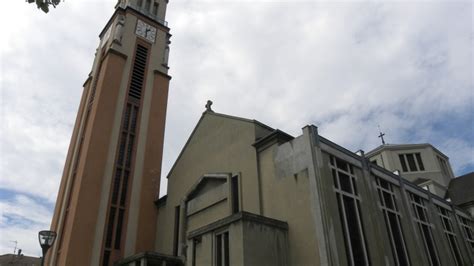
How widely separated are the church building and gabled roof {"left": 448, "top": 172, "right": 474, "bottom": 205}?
13.3 feet

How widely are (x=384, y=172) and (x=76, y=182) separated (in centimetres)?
1764

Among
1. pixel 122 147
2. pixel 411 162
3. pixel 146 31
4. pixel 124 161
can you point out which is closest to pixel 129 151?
pixel 122 147

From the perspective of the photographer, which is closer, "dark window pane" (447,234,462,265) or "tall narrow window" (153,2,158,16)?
"dark window pane" (447,234,462,265)

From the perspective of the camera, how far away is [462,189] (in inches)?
1335

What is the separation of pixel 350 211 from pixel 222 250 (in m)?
5.80

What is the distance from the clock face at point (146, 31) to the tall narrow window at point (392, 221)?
20265 millimetres

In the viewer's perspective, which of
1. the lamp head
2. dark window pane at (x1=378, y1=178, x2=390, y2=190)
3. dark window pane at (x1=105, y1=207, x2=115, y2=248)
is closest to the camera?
the lamp head

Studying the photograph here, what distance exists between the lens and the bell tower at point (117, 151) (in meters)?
20.8

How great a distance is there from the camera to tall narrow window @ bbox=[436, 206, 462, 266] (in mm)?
23047

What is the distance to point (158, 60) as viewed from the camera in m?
Answer: 29.1

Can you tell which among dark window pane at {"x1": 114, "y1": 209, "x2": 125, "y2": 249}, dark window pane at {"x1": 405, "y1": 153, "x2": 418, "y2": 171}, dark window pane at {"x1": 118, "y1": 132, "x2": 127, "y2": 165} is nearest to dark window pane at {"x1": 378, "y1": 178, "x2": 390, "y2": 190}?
dark window pane at {"x1": 114, "y1": 209, "x2": 125, "y2": 249}

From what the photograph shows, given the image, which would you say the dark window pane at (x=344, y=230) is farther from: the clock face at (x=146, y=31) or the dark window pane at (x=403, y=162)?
the dark window pane at (x=403, y=162)

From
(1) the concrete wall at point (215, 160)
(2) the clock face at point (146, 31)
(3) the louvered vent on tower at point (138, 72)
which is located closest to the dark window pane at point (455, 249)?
(1) the concrete wall at point (215, 160)

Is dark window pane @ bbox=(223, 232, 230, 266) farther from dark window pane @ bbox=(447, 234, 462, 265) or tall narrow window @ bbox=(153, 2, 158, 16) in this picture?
tall narrow window @ bbox=(153, 2, 158, 16)
